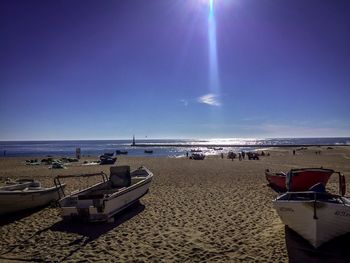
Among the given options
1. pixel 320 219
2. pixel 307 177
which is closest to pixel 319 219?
pixel 320 219

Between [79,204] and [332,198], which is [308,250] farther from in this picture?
[79,204]

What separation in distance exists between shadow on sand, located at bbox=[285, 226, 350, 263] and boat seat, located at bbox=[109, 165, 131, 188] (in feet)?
27.6

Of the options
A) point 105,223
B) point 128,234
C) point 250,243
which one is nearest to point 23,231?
point 105,223

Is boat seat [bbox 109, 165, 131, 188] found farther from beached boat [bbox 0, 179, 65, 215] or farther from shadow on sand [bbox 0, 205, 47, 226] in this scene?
shadow on sand [bbox 0, 205, 47, 226]

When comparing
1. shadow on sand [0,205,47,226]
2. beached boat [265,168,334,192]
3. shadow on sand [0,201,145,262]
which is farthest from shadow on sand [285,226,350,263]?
shadow on sand [0,205,47,226]

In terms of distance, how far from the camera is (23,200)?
12.1 meters

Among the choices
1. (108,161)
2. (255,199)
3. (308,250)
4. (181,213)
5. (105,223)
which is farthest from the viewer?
(108,161)

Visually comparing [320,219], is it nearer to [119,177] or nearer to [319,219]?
[319,219]

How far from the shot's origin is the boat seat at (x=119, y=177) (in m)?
15.1

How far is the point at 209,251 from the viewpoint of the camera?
816 cm

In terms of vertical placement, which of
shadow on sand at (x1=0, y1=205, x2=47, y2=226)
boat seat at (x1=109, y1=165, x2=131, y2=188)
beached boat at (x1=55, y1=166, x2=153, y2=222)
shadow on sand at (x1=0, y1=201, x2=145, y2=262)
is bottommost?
shadow on sand at (x1=0, y1=201, x2=145, y2=262)

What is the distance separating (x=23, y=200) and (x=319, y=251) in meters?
10.1

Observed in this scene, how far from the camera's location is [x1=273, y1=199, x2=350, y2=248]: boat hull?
761 centimetres

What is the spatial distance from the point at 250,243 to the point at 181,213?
4031 mm
